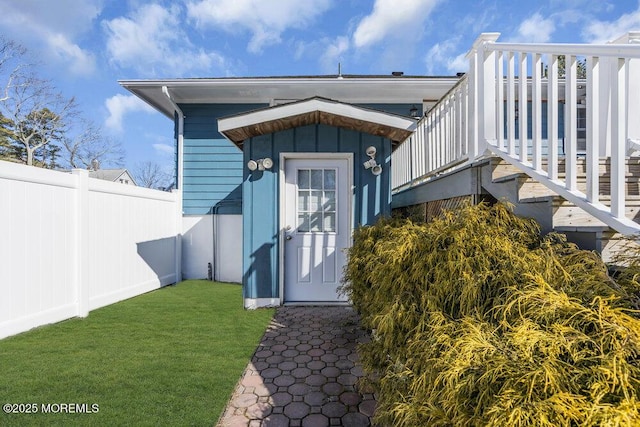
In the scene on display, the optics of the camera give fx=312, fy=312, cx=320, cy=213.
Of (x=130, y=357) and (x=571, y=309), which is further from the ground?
(x=571, y=309)

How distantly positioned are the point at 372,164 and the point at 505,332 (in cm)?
347

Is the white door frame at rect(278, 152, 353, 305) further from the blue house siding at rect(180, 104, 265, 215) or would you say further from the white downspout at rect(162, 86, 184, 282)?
the white downspout at rect(162, 86, 184, 282)

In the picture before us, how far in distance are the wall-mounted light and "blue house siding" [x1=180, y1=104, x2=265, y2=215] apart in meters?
2.18

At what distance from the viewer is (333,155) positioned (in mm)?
4484

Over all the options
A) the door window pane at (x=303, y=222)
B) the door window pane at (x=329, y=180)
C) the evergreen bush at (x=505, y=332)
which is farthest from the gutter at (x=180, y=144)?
the evergreen bush at (x=505, y=332)

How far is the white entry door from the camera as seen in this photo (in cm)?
452

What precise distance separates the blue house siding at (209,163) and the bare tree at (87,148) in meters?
18.3

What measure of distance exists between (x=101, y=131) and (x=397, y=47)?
19.5 metres

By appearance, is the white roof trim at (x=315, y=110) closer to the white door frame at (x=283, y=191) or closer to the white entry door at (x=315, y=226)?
the white door frame at (x=283, y=191)

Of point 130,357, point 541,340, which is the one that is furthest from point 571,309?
point 130,357

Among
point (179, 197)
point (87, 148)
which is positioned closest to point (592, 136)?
point (179, 197)

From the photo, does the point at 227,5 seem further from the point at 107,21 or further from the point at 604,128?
the point at 604,128

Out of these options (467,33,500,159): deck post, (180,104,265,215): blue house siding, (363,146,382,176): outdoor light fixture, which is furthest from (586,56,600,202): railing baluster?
(180,104,265,215): blue house siding

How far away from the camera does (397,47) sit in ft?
53.9
